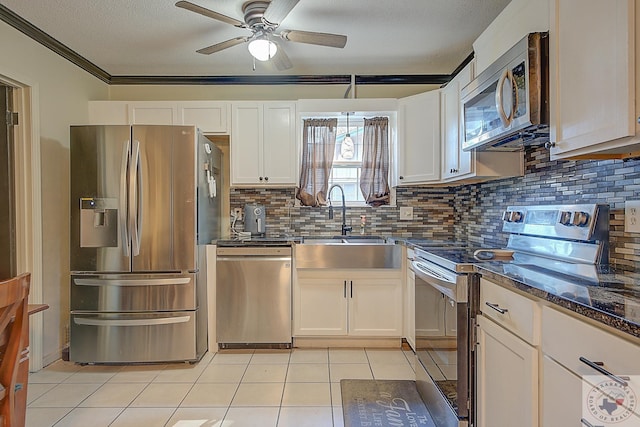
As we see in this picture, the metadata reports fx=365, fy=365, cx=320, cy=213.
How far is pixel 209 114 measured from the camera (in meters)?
3.25

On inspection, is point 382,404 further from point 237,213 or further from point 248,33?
point 248,33

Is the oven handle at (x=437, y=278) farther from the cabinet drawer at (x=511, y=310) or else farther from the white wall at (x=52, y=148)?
the white wall at (x=52, y=148)

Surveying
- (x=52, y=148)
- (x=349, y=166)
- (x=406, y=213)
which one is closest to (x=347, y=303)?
(x=406, y=213)

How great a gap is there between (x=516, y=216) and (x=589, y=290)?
114cm

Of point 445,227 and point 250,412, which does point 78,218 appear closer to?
point 250,412

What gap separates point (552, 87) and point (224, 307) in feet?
8.39

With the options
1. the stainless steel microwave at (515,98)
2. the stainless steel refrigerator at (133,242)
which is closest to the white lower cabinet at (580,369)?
the stainless steel microwave at (515,98)

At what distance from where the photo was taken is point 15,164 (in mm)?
2539

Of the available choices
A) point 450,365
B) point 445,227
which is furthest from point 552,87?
point 445,227

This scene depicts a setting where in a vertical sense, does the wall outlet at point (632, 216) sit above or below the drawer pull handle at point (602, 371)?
above

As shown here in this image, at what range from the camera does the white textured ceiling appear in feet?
7.64

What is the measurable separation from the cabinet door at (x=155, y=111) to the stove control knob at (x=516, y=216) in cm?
277

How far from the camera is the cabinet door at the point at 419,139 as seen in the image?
116 inches

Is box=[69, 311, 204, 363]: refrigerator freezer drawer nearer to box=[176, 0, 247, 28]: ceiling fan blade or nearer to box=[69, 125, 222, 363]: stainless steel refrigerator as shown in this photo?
box=[69, 125, 222, 363]: stainless steel refrigerator
